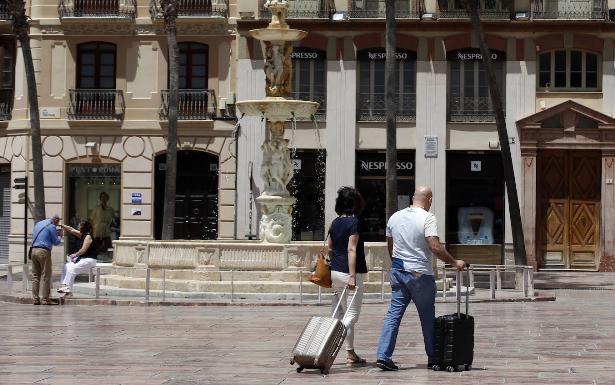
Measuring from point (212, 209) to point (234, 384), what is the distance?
31859 mm

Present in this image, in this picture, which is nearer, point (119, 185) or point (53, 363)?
point (53, 363)

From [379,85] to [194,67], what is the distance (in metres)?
5.89

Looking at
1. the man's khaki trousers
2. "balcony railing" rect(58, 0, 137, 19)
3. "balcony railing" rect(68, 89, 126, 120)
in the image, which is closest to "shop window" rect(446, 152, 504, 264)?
"balcony railing" rect(68, 89, 126, 120)

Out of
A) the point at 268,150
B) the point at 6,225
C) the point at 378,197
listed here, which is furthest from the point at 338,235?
the point at 6,225

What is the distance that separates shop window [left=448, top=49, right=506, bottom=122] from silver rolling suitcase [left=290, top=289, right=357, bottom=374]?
30.2 metres

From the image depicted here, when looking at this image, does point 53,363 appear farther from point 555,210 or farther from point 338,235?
point 555,210

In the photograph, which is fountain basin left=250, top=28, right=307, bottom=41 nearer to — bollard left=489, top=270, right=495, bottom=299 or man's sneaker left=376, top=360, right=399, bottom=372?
bollard left=489, top=270, right=495, bottom=299

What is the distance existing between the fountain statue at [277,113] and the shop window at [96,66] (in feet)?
51.1

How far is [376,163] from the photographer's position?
44719 millimetres

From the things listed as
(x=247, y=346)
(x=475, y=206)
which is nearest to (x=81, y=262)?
(x=247, y=346)

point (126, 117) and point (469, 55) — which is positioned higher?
point (469, 55)

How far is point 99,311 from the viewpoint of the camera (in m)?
25.3

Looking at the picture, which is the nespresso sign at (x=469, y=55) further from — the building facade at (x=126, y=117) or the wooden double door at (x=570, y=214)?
the building facade at (x=126, y=117)

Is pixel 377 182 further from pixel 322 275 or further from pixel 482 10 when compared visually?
pixel 322 275
